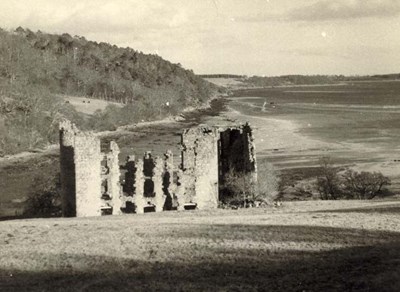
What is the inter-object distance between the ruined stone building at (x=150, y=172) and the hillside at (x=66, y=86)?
47005mm

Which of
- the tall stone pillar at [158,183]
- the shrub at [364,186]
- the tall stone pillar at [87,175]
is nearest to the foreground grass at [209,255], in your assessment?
the tall stone pillar at [87,175]

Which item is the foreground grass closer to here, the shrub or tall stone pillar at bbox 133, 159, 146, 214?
tall stone pillar at bbox 133, 159, 146, 214

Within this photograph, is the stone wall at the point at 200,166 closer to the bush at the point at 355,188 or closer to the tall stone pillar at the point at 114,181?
the tall stone pillar at the point at 114,181

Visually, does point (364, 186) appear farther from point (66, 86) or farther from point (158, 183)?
point (66, 86)

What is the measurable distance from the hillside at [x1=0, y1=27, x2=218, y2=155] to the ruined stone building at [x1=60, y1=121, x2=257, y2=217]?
47005 millimetres

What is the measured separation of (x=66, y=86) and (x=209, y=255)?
126679 mm

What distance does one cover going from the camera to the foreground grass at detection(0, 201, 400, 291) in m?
16.9

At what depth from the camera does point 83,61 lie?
16262 cm

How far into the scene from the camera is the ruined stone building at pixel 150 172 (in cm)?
3431

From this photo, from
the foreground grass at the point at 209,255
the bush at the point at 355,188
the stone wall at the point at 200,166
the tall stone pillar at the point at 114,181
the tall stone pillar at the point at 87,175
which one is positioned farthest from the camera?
the bush at the point at 355,188

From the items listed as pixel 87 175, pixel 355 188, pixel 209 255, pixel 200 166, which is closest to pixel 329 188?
pixel 355 188

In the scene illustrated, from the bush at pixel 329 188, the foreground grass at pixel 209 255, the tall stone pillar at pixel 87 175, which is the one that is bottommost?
the bush at pixel 329 188

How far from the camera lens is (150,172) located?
39938mm

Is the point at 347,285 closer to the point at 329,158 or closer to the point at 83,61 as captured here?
the point at 329,158
